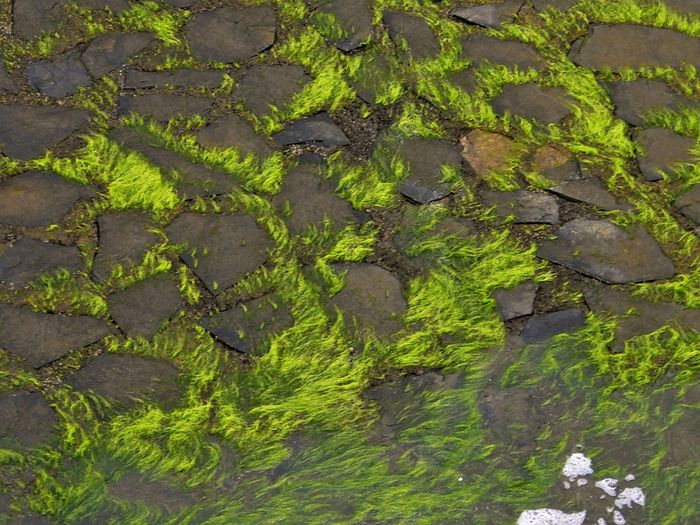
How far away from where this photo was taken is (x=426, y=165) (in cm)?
365

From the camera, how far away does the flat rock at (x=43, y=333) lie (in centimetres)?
309

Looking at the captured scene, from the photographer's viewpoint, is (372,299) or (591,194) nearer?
(372,299)

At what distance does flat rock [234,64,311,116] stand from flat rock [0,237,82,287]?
0.98 meters

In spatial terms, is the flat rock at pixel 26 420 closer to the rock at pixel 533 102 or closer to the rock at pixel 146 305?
the rock at pixel 146 305

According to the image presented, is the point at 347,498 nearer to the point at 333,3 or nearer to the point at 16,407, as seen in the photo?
the point at 16,407

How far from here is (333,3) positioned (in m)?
4.22

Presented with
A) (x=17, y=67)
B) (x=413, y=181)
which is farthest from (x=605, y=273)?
(x=17, y=67)

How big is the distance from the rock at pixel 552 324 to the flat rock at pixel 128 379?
120cm

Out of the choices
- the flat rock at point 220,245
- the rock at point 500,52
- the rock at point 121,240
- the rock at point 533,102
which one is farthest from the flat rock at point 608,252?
the rock at point 121,240

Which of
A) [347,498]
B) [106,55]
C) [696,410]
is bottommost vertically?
[347,498]

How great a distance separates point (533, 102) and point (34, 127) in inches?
80.3

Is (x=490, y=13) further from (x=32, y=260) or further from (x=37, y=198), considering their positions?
(x=32, y=260)

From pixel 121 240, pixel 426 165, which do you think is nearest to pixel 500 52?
pixel 426 165

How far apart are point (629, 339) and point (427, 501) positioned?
2.99 ft
